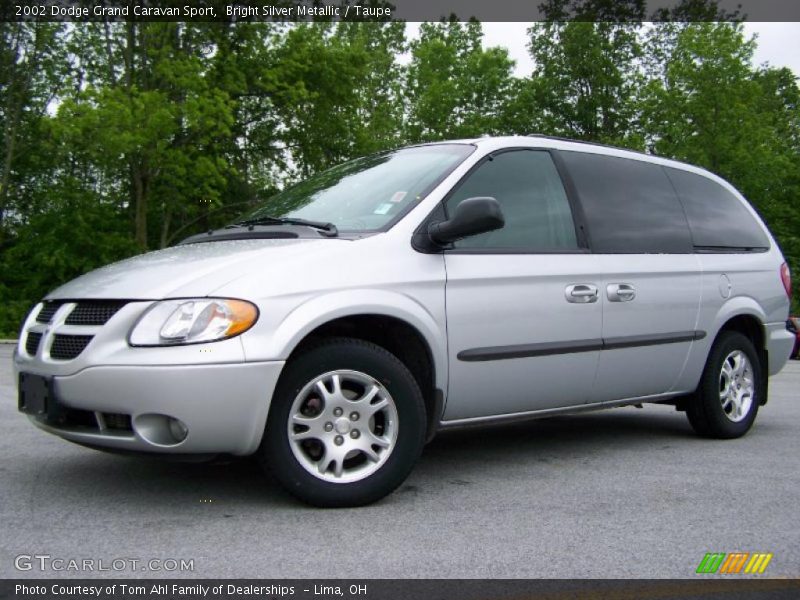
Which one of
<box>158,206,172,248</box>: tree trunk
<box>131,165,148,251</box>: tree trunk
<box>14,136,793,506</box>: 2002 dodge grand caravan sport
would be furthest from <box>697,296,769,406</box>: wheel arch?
<box>158,206,172,248</box>: tree trunk

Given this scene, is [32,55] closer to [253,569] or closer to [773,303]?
[773,303]

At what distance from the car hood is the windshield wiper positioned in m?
0.15

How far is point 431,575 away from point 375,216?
6.45 ft

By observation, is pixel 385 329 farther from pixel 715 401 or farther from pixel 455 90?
pixel 455 90

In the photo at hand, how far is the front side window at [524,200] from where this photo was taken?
15.5 feet

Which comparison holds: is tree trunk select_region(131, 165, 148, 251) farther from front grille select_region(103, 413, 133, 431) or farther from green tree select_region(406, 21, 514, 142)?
front grille select_region(103, 413, 133, 431)

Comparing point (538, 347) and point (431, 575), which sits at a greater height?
point (538, 347)

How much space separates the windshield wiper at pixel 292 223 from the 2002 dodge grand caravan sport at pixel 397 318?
21 mm

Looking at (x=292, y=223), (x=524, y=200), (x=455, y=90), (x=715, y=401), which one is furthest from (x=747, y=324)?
(x=455, y=90)

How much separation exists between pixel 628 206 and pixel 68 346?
3.38 meters

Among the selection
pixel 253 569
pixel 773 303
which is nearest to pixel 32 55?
pixel 773 303

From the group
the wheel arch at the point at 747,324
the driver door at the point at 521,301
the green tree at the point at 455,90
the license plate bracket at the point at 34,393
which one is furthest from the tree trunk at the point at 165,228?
the license plate bracket at the point at 34,393

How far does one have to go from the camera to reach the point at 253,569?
3.10 meters
